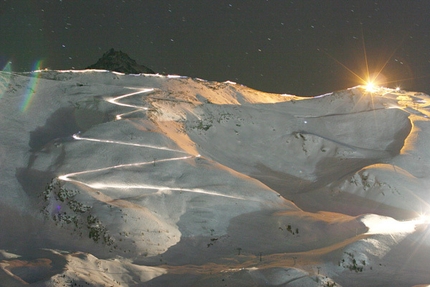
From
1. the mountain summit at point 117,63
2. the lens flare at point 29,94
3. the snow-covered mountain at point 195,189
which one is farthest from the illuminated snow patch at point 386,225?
the mountain summit at point 117,63

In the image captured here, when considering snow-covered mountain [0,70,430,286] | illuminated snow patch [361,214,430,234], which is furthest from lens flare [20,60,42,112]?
illuminated snow patch [361,214,430,234]

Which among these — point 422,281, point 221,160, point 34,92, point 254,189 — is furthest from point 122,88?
point 422,281

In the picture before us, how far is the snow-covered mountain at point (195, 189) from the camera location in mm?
11070

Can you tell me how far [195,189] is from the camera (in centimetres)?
1577

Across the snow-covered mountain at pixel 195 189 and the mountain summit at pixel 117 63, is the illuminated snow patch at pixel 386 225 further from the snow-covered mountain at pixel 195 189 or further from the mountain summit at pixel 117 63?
the mountain summit at pixel 117 63

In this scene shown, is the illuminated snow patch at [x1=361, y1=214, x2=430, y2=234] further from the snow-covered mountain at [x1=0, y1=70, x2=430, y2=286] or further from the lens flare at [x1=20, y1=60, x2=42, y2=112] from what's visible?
the lens flare at [x1=20, y1=60, x2=42, y2=112]

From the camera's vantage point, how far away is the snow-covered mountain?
11.1 m

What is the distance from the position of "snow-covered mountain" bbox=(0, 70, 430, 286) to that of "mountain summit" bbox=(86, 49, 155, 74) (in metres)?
18.9

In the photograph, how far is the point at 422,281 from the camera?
10727 mm

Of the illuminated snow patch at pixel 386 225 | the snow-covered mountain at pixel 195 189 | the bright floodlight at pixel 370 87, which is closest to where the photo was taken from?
the snow-covered mountain at pixel 195 189

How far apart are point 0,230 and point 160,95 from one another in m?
12.2

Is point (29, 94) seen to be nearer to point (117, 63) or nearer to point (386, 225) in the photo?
point (386, 225)

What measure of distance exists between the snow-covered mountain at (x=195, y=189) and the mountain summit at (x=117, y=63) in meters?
18.9

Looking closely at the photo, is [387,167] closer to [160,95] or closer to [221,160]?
[221,160]
